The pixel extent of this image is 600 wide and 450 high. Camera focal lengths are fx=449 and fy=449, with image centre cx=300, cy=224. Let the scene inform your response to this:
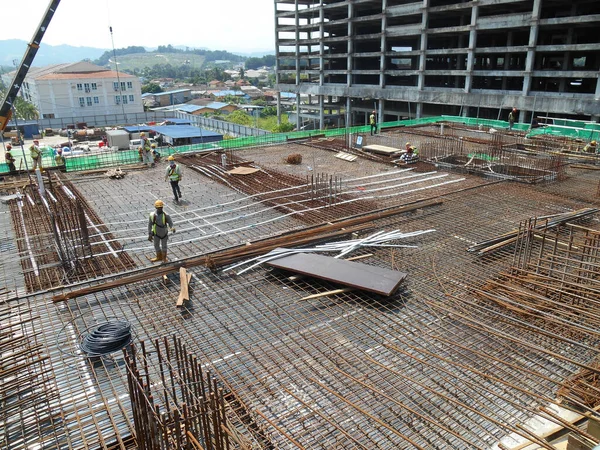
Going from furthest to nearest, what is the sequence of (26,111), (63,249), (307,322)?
(26,111), (63,249), (307,322)

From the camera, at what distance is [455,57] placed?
45.3 metres

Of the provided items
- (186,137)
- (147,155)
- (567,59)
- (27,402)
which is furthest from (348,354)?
(186,137)

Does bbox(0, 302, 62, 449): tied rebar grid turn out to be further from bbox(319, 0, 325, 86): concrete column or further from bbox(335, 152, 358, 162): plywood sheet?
bbox(319, 0, 325, 86): concrete column

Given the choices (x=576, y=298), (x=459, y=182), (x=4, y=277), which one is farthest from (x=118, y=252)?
(x=459, y=182)

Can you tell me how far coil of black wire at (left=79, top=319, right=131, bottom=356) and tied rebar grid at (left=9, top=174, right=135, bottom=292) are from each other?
2.54 m

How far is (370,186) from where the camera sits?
15.3 metres

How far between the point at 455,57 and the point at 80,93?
53.6 m

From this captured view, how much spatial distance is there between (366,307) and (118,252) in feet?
19.0

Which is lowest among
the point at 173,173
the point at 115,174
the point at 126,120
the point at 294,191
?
the point at 126,120

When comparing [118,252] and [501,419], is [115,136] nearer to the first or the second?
[118,252]

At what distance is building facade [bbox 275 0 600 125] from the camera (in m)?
33.2

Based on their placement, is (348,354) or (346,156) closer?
(348,354)

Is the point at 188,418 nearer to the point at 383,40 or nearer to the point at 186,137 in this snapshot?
the point at 186,137

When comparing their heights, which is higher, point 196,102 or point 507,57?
point 507,57
